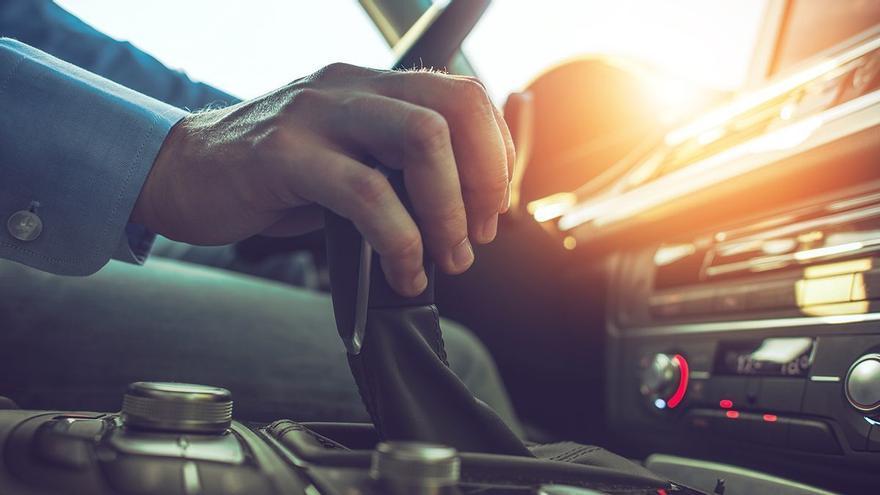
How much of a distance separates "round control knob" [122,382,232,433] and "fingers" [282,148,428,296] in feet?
0.37

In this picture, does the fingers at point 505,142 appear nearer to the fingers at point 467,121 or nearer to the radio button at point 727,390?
the fingers at point 467,121

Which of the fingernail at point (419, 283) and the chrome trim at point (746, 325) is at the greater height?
the chrome trim at point (746, 325)

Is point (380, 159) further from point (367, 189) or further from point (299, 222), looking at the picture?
point (299, 222)

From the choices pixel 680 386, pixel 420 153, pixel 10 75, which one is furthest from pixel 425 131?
pixel 680 386

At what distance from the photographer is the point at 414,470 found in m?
0.24

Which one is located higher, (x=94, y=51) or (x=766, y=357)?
(x=94, y=51)

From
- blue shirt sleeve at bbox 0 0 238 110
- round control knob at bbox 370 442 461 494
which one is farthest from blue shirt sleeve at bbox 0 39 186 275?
blue shirt sleeve at bbox 0 0 238 110

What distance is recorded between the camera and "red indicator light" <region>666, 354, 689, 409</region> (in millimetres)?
740

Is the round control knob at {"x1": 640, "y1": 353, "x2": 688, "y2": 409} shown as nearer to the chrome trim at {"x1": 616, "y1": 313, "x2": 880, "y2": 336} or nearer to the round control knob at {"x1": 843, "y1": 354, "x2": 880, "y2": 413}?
the chrome trim at {"x1": 616, "y1": 313, "x2": 880, "y2": 336}

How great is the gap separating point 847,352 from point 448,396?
1.12ft

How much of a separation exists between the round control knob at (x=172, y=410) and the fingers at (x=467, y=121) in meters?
0.19

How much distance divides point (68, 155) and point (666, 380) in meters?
0.60

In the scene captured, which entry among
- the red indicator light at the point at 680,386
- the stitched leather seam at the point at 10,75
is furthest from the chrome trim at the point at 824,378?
the stitched leather seam at the point at 10,75

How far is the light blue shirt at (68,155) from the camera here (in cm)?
55
